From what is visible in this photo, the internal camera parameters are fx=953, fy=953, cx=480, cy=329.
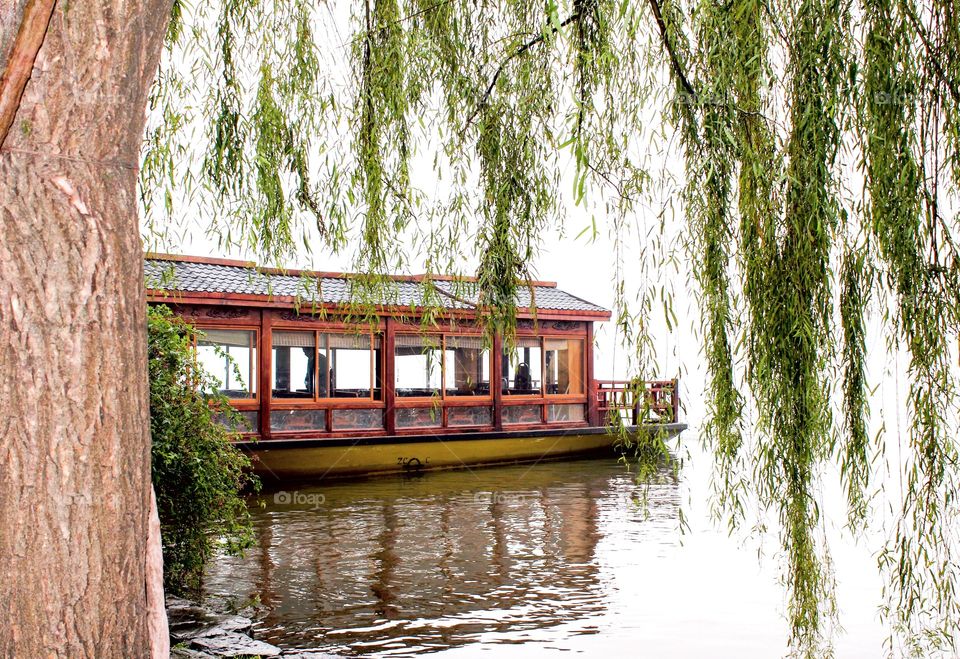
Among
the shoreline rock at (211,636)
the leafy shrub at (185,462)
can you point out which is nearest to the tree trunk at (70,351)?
the shoreline rock at (211,636)

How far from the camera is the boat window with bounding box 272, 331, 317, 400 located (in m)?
14.5

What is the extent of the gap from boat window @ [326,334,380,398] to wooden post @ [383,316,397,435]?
144mm

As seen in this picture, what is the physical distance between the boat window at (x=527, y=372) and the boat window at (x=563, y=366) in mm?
154

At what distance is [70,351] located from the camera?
209 centimetres

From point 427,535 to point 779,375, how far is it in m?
6.84

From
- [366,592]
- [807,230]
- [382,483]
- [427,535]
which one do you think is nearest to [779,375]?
[807,230]

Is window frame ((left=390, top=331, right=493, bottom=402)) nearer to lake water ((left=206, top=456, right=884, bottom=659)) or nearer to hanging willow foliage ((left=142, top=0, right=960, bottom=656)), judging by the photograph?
lake water ((left=206, top=456, right=884, bottom=659))

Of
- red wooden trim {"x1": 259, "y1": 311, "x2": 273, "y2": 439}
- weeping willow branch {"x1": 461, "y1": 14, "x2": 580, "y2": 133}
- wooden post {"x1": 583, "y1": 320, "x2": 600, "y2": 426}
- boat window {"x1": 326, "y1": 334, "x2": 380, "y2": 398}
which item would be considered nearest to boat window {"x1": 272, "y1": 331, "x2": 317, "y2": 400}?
red wooden trim {"x1": 259, "y1": 311, "x2": 273, "y2": 439}

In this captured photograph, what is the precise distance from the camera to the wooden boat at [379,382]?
13828mm

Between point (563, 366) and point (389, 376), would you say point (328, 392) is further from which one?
point (563, 366)

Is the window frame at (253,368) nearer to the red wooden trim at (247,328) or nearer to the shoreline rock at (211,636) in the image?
the red wooden trim at (247,328)

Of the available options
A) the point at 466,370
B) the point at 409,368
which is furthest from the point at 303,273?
the point at 466,370

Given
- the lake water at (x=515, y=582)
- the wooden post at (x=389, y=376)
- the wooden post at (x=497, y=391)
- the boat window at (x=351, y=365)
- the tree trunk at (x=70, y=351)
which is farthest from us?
the wooden post at (x=497, y=391)

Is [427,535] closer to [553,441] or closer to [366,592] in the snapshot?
[366,592]
